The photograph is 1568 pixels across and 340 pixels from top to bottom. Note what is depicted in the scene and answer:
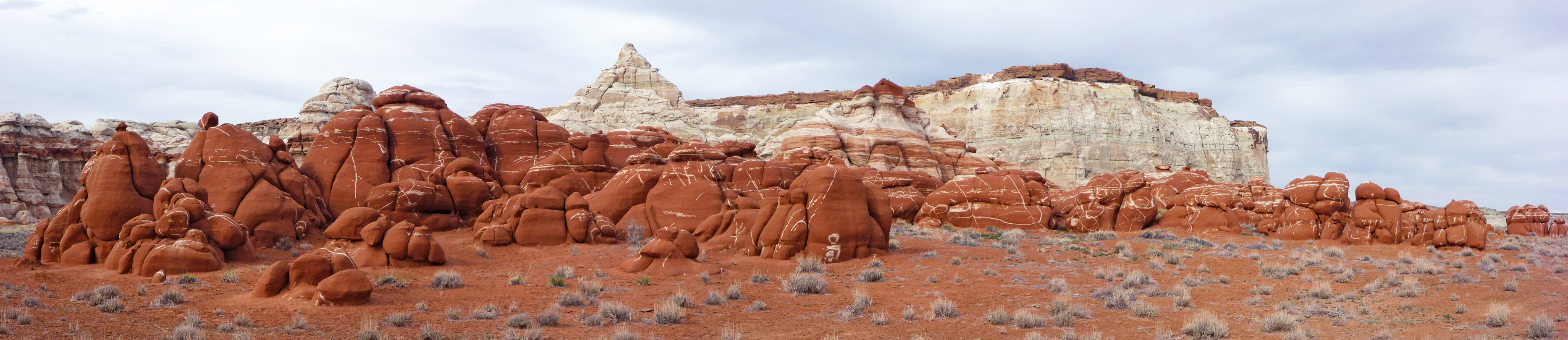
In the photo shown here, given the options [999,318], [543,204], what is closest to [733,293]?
[999,318]

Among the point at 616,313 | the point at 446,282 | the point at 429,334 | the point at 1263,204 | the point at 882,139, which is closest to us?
the point at 429,334

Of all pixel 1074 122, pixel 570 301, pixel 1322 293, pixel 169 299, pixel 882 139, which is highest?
pixel 1074 122

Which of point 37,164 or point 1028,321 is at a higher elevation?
point 1028,321

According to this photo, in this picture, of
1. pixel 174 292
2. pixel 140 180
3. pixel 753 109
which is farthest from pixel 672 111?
pixel 174 292

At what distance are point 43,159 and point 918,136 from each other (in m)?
49.1

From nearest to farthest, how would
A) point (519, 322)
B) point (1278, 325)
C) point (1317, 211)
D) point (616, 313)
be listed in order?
point (1278, 325)
point (519, 322)
point (616, 313)
point (1317, 211)

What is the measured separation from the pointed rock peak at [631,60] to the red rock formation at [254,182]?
50.1m

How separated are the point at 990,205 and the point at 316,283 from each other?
75.3ft

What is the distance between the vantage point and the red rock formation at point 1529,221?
33062 mm

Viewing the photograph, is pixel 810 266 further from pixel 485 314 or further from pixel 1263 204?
pixel 1263 204

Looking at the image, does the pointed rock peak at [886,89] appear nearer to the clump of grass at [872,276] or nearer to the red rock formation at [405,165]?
the red rock formation at [405,165]

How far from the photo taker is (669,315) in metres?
11.8

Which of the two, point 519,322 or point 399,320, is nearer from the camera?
point 399,320

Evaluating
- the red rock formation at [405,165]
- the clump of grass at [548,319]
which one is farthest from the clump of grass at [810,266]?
the red rock formation at [405,165]
